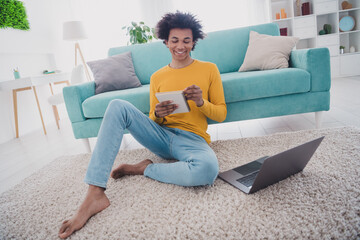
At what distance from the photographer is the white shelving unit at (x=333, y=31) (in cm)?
410

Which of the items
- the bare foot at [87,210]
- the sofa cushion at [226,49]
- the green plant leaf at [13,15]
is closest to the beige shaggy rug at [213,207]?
the bare foot at [87,210]

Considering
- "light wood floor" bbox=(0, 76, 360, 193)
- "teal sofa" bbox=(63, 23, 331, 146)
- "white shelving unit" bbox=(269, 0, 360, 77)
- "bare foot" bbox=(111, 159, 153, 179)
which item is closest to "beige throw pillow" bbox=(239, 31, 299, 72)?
"teal sofa" bbox=(63, 23, 331, 146)

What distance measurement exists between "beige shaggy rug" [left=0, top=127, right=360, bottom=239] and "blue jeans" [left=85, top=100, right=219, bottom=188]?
7 centimetres

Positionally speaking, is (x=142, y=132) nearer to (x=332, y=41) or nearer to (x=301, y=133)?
(x=301, y=133)

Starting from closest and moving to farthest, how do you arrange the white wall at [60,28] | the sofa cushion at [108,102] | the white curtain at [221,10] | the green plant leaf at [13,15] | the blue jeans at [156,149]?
the blue jeans at [156,149]
the sofa cushion at [108,102]
the green plant leaf at [13,15]
the white wall at [60,28]
the white curtain at [221,10]

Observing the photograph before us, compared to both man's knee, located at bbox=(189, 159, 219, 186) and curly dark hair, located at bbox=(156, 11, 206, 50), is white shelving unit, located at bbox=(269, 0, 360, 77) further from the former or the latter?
man's knee, located at bbox=(189, 159, 219, 186)

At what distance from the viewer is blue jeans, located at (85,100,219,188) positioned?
1.07 metres

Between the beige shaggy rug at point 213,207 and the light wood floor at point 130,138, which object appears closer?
the beige shaggy rug at point 213,207

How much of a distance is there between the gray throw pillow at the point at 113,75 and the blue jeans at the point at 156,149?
3.40 ft

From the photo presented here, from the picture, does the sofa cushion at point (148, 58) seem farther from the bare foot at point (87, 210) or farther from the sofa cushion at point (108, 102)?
the bare foot at point (87, 210)

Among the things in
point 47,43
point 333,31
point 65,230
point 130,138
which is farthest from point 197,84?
point 333,31

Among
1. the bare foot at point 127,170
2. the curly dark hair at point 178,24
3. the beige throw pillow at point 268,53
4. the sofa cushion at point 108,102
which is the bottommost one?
the bare foot at point 127,170

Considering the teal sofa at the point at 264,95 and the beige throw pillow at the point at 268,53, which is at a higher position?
the beige throw pillow at the point at 268,53

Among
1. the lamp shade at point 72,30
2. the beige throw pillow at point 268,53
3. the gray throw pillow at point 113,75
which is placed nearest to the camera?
the beige throw pillow at point 268,53
